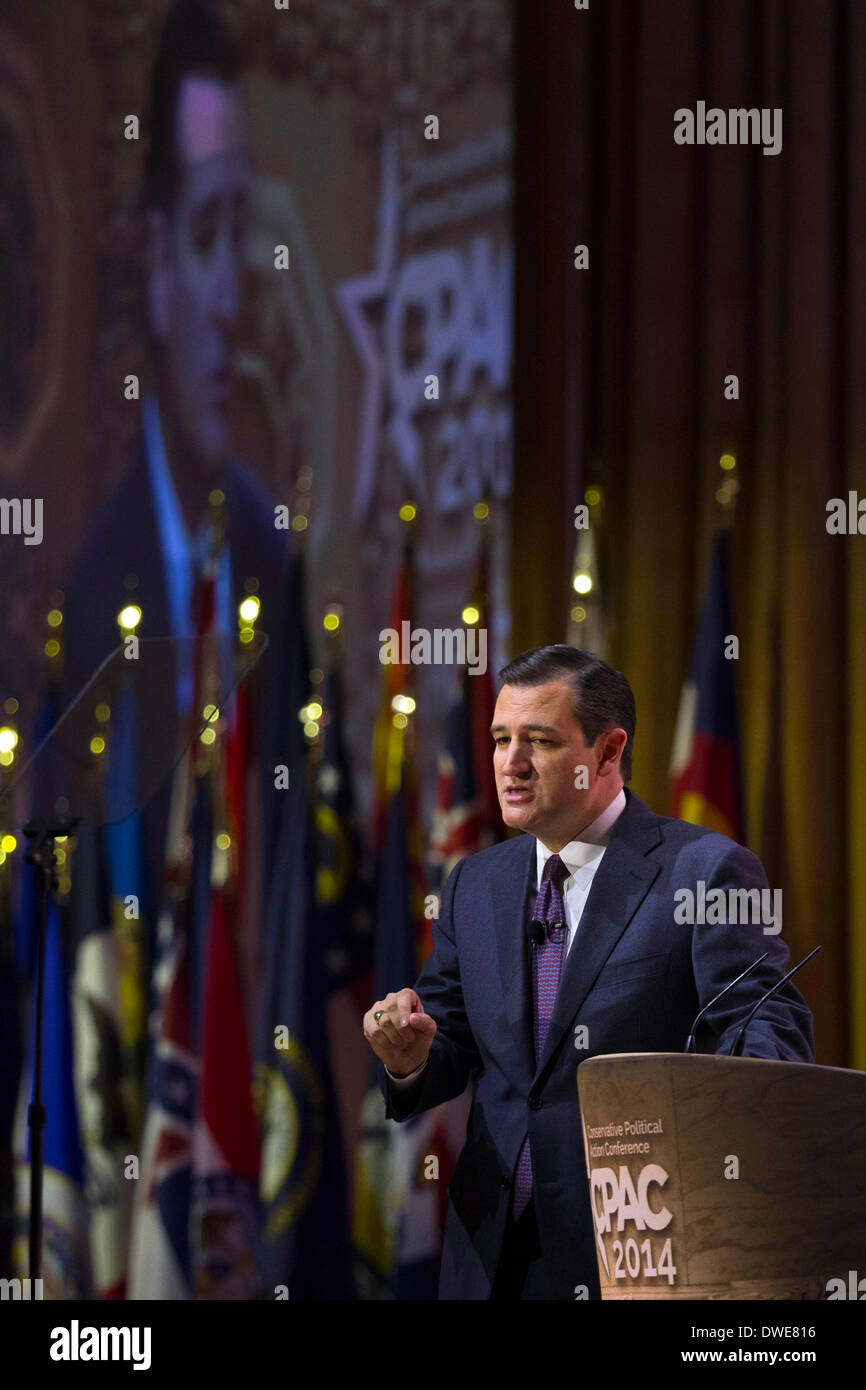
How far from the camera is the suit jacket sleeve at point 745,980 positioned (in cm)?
237

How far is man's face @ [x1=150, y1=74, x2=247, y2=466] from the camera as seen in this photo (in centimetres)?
623

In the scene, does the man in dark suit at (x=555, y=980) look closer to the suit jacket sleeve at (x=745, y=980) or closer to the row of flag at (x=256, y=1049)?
the suit jacket sleeve at (x=745, y=980)

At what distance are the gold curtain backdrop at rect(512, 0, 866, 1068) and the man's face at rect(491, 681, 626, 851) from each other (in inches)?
107

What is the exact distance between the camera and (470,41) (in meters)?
6.13

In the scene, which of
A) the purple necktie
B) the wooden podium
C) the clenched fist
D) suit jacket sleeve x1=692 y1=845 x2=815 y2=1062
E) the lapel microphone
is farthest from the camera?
the lapel microphone

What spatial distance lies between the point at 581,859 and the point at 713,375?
3.34 metres

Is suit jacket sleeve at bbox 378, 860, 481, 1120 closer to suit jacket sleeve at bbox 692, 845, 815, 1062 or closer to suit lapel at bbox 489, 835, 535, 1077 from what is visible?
suit lapel at bbox 489, 835, 535, 1077

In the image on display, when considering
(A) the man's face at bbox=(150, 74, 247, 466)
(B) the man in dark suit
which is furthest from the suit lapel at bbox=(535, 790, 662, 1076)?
(A) the man's face at bbox=(150, 74, 247, 466)

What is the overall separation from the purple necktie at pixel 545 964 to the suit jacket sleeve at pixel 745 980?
10.4 inches

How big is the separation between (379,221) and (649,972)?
14.1ft

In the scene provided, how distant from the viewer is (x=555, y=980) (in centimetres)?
270

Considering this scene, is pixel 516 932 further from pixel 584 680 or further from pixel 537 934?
pixel 584 680

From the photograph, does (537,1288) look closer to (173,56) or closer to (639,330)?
(639,330)

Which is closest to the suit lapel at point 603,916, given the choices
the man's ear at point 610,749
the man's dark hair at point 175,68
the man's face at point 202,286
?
the man's ear at point 610,749
